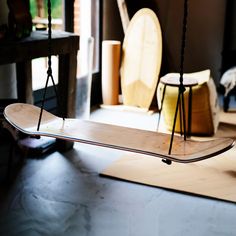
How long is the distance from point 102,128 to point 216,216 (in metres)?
0.89

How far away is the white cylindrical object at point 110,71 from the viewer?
4617mm

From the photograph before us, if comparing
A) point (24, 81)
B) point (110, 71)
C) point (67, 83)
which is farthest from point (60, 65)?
point (110, 71)

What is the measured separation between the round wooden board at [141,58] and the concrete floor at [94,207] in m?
1.64

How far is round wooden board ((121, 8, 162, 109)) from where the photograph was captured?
4594 millimetres

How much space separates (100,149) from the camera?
3.54 metres

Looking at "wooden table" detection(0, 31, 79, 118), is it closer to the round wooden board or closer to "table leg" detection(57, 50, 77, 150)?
"table leg" detection(57, 50, 77, 150)

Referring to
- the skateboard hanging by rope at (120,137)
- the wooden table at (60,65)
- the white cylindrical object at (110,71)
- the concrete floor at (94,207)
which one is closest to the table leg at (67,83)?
the wooden table at (60,65)

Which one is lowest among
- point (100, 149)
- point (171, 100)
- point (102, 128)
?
point (100, 149)

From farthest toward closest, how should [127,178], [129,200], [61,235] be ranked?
[127,178]
[129,200]
[61,235]

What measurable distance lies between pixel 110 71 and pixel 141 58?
357mm

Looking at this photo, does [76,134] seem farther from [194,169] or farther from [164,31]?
[164,31]

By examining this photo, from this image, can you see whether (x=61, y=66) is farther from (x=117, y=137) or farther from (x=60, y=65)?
(x=117, y=137)

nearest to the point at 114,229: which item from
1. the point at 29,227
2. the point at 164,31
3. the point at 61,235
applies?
the point at 61,235

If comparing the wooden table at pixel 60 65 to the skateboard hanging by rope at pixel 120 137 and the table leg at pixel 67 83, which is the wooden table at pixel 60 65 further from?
the skateboard hanging by rope at pixel 120 137
